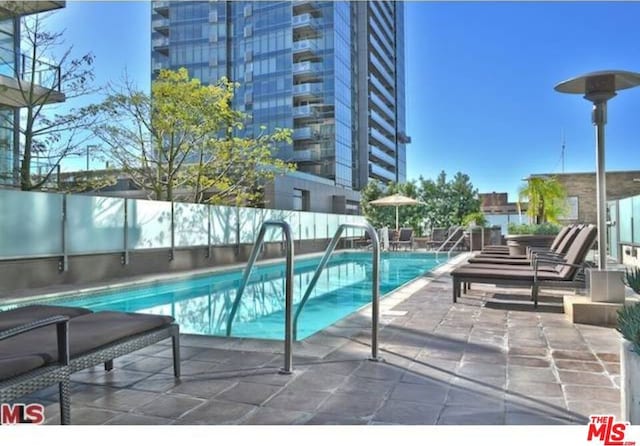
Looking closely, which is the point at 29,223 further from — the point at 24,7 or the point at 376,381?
the point at 376,381

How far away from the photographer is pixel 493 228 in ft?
61.1

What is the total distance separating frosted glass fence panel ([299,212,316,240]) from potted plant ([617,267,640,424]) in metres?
15.6

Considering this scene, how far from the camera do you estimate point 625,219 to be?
38.2ft

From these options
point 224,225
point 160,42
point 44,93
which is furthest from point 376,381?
point 160,42

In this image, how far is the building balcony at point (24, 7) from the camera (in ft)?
39.4

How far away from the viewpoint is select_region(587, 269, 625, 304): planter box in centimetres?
458

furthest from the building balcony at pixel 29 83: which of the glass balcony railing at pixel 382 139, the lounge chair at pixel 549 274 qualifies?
the glass balcony railing at pixel 382 139

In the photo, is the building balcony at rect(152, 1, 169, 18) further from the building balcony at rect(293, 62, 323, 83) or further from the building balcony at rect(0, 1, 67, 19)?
the building balcony at rect(0, 1, 67, 19)

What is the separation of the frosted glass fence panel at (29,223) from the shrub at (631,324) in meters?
8.59

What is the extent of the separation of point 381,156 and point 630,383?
62.3 meters

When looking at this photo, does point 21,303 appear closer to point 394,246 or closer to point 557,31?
point 557,31

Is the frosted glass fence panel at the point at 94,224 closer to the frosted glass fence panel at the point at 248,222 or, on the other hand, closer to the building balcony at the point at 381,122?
the frosted glass fence panel at the point at 248,222

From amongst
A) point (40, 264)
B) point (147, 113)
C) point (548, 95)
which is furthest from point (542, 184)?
point (40, 264)
